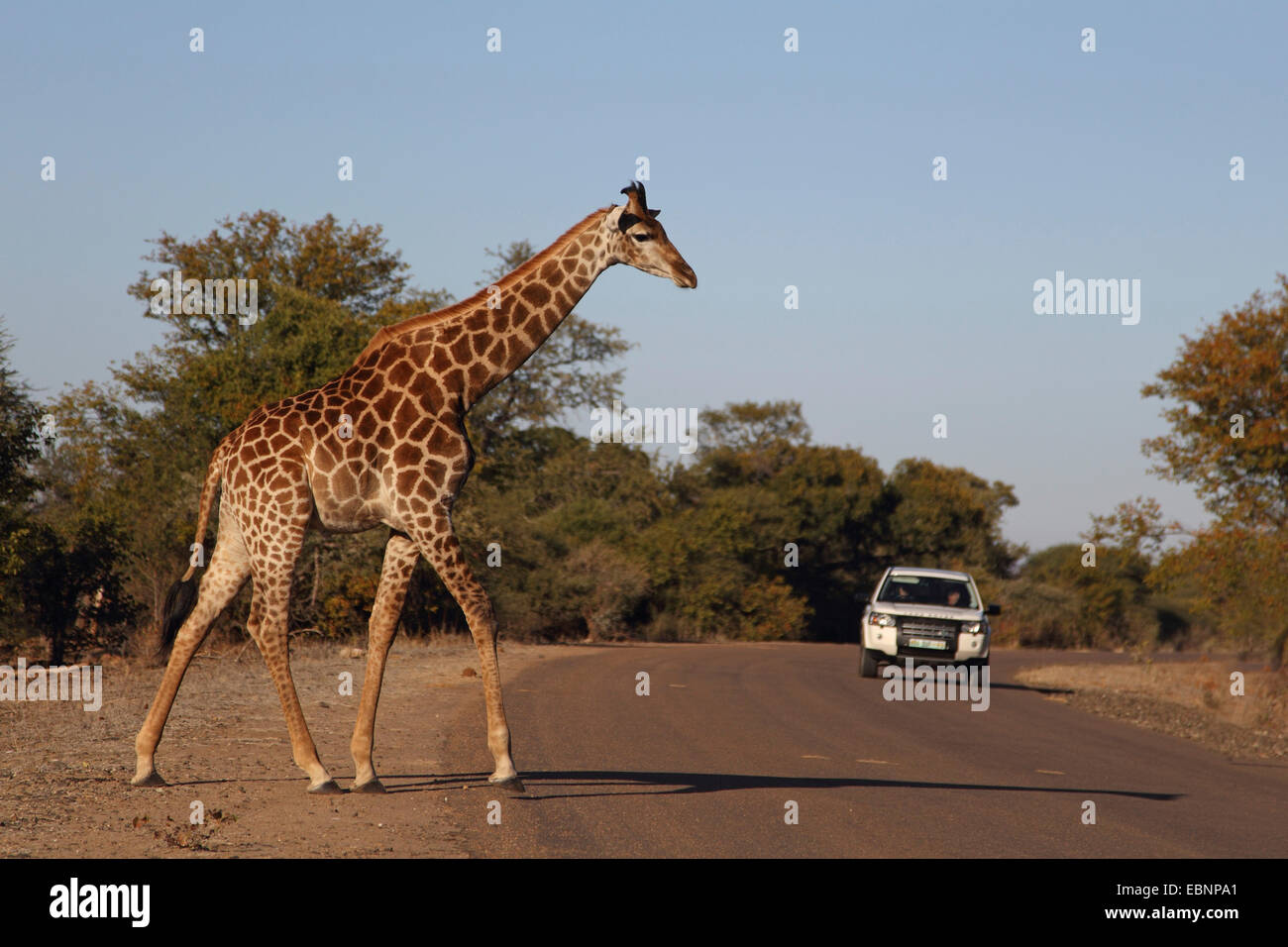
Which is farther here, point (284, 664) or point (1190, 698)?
point (1190, 698)

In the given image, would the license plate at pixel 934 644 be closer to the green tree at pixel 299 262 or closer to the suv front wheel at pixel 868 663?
the suv front wheel at pixel 868 663

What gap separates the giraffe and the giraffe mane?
0.07 ft

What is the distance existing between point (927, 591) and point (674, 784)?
45.7 feet

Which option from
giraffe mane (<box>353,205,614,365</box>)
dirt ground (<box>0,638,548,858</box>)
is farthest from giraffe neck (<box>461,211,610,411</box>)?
dirt ground (<box>0,638,548,858</box>)

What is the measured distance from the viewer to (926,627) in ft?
69.9

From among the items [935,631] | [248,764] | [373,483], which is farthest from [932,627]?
[373,483]

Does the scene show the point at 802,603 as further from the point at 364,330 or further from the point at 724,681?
the point at 724,681

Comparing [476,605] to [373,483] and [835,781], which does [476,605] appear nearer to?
[373,483]

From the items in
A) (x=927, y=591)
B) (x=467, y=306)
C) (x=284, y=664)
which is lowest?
(x=927, y=591)

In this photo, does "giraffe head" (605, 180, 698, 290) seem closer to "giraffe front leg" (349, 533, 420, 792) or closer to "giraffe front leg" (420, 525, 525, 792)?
"giraffe front leg" (420, 525, 525, 792)

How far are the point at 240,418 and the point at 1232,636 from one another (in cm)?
2323

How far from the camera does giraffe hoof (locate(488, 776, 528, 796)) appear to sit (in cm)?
870

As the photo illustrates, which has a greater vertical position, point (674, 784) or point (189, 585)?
point (189, 585)

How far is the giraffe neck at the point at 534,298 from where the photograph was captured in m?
9.34
